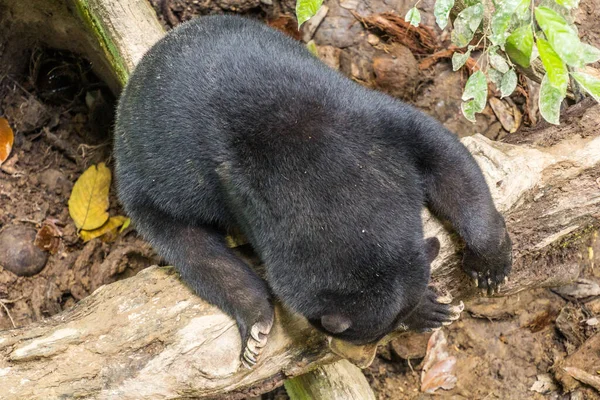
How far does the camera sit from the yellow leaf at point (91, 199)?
17.9 ft

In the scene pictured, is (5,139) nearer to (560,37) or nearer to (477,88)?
(477,88)

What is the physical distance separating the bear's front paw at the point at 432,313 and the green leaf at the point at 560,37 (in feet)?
5.19

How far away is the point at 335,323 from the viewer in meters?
3.11

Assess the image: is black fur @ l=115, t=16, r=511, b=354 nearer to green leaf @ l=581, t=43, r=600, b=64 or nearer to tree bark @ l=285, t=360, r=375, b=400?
tree bark @ l=285, t=360, r=375, b=400

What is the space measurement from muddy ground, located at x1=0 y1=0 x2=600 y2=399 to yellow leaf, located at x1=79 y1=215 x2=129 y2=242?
68 mm

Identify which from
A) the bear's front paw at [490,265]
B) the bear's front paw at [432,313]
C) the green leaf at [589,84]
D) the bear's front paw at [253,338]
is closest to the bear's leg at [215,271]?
the bear's front paw at [253,338]

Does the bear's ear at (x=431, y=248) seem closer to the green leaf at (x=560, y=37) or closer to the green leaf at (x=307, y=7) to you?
the green leaf at (x=560, y=37)

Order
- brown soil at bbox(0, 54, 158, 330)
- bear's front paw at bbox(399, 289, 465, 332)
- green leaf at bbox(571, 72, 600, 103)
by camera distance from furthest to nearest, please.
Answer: brown soil at bbox(0, 54, 158, 330), bear's front paw at bbox(399, 289, 465, 332), green leaf at bbox(571, 72, 600, 103)

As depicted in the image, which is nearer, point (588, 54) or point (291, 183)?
point (588, 54)

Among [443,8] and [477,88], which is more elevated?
[443,8]

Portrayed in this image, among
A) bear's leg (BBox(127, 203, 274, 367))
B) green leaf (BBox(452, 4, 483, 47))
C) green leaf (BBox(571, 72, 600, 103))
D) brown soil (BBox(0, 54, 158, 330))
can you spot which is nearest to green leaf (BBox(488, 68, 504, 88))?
green leaf (BBox(452, 4, 483, 47))

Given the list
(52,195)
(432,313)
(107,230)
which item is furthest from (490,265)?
(52,195)

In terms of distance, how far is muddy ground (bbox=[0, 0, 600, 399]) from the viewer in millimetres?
4953

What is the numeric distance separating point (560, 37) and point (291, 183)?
139 centimetres
